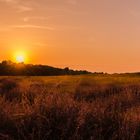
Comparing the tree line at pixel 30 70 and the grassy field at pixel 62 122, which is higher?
the tree line at pixel 30 70

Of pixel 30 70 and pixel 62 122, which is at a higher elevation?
pixel 30 70

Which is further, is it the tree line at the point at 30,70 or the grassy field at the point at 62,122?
the tree line at the point at 30,70

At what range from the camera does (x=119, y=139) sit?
357 inches

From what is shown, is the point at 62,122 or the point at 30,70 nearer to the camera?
the point at 62,122

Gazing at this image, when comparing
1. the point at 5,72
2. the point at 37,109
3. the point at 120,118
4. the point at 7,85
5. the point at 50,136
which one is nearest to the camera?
the point at 50,136

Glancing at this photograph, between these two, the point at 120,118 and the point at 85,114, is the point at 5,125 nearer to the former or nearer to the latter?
the point at 85,114

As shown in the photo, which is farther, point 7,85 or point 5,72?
point 5,72

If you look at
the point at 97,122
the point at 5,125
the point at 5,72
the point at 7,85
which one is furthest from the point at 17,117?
the point at 5,72

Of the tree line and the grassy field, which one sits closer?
the grassy field

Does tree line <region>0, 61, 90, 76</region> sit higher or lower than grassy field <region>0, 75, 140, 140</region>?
higher

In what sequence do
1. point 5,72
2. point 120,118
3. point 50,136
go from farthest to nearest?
point 5,72 → point 120,118 → point 50,136

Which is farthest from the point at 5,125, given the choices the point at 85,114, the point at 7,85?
the point at 7,85

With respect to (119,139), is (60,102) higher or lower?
higher

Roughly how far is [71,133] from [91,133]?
1.37ft
